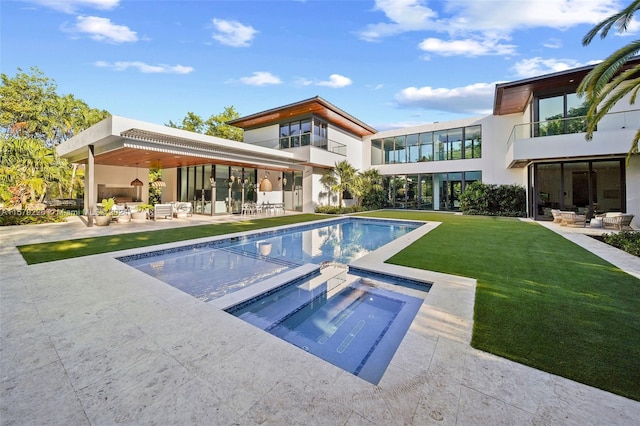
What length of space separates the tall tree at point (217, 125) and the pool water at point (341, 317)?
30595 millimetres

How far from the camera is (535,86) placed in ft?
46.5

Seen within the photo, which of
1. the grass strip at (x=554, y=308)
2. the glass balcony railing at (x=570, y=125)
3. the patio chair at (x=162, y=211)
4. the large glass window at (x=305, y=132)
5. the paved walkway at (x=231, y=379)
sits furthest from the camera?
the large glass window at (x=305, y=132)

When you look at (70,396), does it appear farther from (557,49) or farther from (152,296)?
(557,49)

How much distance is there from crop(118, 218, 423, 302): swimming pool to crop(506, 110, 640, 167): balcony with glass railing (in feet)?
28.5

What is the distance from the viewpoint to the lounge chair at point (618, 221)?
37.2 ft

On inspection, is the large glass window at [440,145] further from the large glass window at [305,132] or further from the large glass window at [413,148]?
the large glass window at [305,132]

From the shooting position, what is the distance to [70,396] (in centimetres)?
226

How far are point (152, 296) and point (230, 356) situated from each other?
95.0 inches

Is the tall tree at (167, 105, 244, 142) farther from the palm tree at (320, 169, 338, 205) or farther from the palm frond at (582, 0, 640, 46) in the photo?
the palm frond at (582, 0, 640, 46)

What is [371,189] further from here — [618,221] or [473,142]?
[618,221]

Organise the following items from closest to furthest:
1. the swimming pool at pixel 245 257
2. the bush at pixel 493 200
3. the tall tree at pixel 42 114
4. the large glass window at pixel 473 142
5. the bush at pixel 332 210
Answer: the swimming pool at pixel 245 257
the bush at pixel 493 200
the bush at pixel 332 210
the large glass window at pixel 473 142
the tall tree at pixel 42 114

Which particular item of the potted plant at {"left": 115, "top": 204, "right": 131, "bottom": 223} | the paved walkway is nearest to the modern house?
the potted plant at {"left": 115, "top": 204, "right": 131, "bottom": 223}

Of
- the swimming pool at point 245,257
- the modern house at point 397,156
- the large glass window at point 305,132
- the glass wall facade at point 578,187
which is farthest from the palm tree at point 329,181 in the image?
the glass wall facade at point 578,187

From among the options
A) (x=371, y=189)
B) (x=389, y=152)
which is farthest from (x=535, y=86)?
(x=371, y=189)
